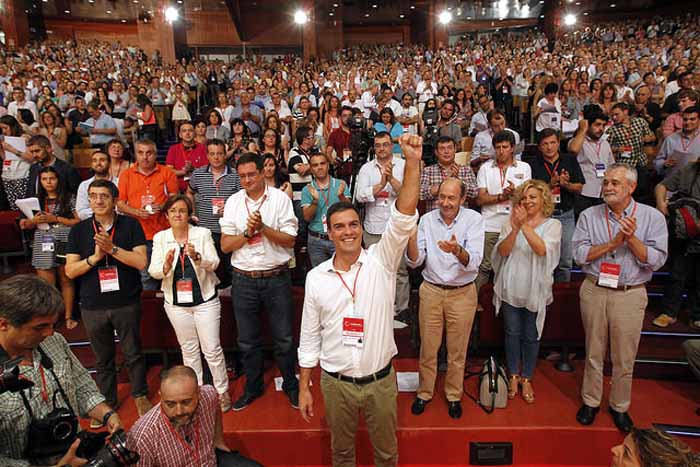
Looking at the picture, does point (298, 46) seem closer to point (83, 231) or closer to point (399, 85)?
point (399, 85)

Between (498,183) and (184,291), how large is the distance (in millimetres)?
2266

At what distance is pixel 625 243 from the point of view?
2475 mm

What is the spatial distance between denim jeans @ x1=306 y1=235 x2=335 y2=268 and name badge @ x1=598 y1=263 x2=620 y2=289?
1.64 metres

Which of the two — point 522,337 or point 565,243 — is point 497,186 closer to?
point 565,243

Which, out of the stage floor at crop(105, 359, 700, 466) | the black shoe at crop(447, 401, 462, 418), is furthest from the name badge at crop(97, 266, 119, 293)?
the black shoe at crop(447, 401, 462, 418)

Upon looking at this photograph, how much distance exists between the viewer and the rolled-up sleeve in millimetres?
2027

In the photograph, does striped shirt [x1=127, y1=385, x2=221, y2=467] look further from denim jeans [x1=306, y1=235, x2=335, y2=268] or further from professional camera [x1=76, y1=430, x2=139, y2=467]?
denim jeans [x1=306, y1=235, x2=335, y2=268]

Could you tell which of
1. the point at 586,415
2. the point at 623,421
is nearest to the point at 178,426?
the point at 586,415

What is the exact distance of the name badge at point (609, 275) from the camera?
8.06ft

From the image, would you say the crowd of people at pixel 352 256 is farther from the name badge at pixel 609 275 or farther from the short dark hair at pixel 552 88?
the short dark hair at pixel 552 88

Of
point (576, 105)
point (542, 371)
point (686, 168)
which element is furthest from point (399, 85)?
point (542, 371)

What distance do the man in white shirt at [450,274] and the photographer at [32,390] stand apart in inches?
66.9

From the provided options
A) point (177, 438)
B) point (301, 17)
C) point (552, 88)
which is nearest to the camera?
point (177, 438)

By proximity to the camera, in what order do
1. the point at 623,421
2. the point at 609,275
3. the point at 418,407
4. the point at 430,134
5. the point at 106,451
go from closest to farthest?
the point at 106,451 → the point at 609,275 → the point at 623,421 → the point at 418,407 → the point at 430,134
